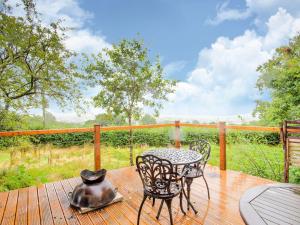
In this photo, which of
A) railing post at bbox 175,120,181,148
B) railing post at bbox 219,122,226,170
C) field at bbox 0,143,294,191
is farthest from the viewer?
railing post at bbox 175,120,181,148

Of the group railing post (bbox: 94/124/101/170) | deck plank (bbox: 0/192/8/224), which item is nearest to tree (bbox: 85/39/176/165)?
railing post (bbox: 94/124/101/170)

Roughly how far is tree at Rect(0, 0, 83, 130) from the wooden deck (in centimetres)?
263

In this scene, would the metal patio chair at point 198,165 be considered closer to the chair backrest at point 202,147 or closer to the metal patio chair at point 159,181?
the chair backrest at point 202,147

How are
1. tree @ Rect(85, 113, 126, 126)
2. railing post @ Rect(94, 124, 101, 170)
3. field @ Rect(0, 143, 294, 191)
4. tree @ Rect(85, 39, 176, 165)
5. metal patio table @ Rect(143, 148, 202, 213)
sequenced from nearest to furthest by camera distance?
metal patio table @ Rect(143, 148, 202, 213)
field @ Rect(0, 143, 294, 191)
railing post @ Rect(94, 124, 101, 170)
tree @ Rect(85, 39, 176, 165)
tree @ Rect(85, 113, 126, 126)

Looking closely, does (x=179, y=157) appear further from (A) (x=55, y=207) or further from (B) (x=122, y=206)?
(A) (x=55, y=207)

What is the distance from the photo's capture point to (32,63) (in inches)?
193

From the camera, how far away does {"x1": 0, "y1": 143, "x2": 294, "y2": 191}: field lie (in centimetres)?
391

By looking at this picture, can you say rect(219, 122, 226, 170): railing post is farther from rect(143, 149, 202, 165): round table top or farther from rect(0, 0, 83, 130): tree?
rect(0, 0, 83, 130): tree

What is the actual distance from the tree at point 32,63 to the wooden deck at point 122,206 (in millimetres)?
2635

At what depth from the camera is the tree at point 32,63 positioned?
453cm

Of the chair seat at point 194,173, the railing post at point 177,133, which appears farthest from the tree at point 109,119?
the chair seat at point 194,173

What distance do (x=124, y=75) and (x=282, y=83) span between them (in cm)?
421

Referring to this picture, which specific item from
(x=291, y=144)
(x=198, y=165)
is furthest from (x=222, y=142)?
(x=198, y=165)

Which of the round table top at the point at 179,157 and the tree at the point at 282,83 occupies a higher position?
the tree at the point at 282,83
